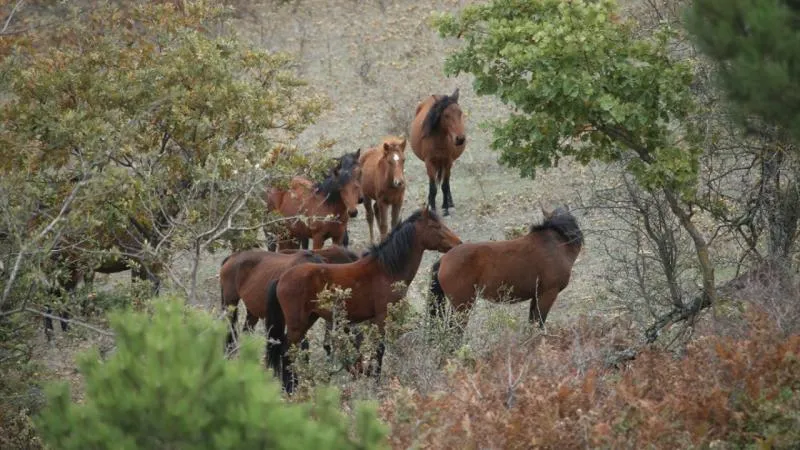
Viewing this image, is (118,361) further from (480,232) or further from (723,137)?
(480,232)

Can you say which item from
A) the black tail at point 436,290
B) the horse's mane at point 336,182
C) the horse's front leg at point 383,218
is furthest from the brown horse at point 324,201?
the black tail at point 436,290

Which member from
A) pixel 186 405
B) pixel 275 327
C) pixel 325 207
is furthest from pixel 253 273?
pixel 186 405

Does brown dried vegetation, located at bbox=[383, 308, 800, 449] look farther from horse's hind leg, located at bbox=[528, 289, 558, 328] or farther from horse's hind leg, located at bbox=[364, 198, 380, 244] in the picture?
horse's hind leg, located at bbox=[364, 198, 380, 244]

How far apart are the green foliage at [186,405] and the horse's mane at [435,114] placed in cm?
1480

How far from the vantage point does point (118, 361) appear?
5.42 m

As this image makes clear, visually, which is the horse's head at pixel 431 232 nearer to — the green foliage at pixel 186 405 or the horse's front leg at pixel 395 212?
the horse's front leg at pixel 395 212

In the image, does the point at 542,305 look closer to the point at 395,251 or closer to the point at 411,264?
the point at 411,264

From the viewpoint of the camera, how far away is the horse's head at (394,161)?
60.0ft

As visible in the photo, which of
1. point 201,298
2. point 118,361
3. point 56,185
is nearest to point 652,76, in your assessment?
point 56,185

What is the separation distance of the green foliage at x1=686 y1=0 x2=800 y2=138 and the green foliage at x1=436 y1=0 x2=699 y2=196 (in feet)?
8.25

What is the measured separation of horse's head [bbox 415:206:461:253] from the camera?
1290 cm

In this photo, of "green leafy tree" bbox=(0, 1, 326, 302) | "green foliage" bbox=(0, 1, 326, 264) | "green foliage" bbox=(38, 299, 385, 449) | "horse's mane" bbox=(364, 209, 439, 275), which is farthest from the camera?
"horse's mane" bbox=(364, 209, 439, 275)

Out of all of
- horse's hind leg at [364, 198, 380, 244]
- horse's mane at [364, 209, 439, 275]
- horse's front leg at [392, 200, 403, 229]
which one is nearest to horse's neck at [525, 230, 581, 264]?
A: horse's mane at [364, 209, 439, 275]

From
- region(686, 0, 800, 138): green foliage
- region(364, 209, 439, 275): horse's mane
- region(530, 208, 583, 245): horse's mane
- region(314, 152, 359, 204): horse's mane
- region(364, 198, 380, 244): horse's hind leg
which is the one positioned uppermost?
region(686, 0, 800, 138): green foliage
